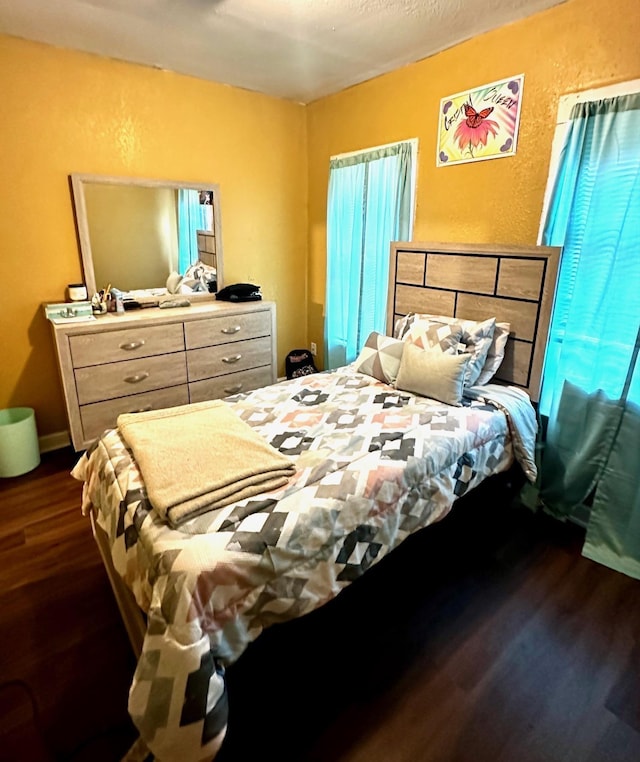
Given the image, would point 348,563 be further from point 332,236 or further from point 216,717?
point 332,236

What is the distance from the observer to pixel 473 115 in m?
2.48

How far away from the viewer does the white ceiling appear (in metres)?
2.11

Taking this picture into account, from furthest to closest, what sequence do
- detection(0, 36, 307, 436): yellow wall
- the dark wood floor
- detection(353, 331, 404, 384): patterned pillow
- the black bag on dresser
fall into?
1. the black bag on dresser
2. detection(0, 36, 307, 436): yellow wall
3. detection(353, 331, 404, 384): patterned pillow
4. the dark wood floor

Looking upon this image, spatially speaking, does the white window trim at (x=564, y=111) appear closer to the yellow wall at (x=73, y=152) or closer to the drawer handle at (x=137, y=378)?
the yellow wall at (x=73, y=152)

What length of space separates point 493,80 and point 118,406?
287 cm

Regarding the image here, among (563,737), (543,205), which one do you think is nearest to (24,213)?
(543,205)

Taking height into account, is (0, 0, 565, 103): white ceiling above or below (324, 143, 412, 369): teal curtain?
above

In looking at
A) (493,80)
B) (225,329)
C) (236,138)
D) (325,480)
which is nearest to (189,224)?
(236,138)

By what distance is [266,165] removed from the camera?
3.62m

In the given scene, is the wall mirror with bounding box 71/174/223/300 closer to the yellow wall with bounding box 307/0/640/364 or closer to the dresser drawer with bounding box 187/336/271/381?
the dresser drawer with bounding box 187/336/271/381

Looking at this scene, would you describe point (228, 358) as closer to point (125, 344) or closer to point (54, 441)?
point (125, 344)

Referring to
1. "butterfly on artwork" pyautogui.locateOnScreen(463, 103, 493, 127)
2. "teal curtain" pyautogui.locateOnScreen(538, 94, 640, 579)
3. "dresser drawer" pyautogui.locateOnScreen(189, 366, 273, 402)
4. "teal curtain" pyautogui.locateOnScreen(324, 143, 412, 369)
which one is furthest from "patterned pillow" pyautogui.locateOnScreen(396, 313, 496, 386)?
"dresser drawer" pyautogui.locateOnScreen(189, 366, 273, 402)

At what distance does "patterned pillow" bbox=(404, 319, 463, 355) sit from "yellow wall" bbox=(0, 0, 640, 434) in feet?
1.97

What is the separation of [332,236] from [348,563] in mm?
2836
